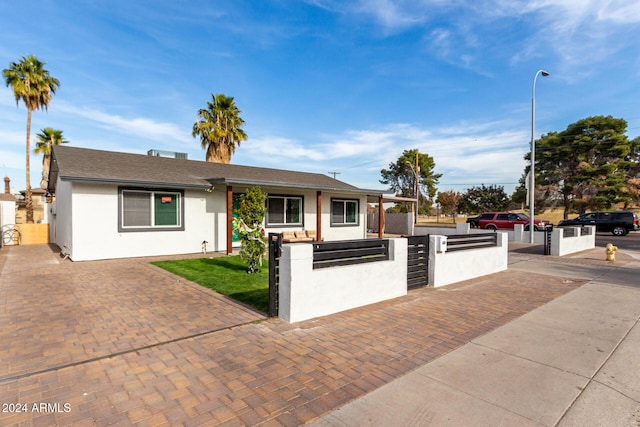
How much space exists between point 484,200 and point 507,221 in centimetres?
2567

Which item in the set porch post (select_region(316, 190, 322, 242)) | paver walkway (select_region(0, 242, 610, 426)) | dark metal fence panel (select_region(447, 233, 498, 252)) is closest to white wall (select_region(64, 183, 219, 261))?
paver walkway (select_region(0, 242, 610, 426))

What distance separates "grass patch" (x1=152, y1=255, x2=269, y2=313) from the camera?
19.7 feet

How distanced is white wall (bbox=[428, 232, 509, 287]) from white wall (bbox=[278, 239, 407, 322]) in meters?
1.34

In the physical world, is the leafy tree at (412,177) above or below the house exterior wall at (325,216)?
above

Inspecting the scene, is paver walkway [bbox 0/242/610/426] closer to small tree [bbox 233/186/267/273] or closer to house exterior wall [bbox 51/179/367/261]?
small tree [bbox 233/186/267/273]

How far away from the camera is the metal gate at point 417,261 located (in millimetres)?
6645

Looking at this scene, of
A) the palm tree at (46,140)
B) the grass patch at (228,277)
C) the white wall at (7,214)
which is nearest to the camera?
the grass patch at (228,277)

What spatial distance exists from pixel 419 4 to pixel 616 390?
11104 mm

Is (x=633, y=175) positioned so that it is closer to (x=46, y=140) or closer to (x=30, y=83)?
(x=30, y=83)

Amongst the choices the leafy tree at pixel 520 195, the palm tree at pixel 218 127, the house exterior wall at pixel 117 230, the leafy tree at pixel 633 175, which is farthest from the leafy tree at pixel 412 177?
the house exterior wall at pixel 117 230

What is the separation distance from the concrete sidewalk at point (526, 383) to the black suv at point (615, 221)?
24671mm

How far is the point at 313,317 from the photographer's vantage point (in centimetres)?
485

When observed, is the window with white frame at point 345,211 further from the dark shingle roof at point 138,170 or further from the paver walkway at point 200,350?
the paver walkway at point 200,350

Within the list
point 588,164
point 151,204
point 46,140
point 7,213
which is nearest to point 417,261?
point 151,204
